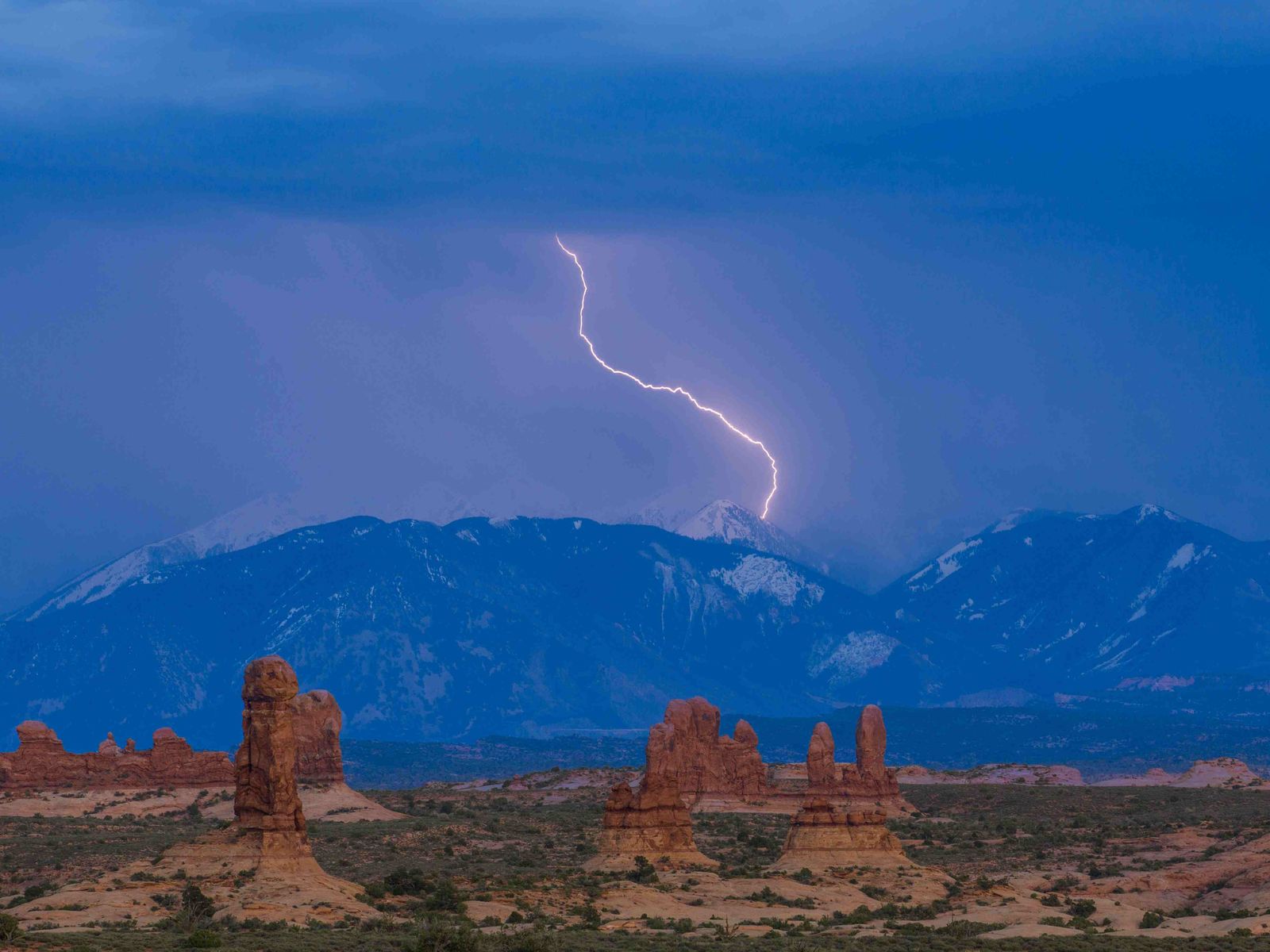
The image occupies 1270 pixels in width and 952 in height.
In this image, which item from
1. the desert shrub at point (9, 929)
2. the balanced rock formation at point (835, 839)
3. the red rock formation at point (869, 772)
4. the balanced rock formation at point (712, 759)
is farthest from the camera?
the red rock formation at point (869, 772)

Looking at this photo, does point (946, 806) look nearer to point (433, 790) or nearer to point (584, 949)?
point (433, 790)

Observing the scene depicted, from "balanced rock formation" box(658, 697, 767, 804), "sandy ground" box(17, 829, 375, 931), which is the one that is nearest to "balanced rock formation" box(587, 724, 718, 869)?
"sandy ground" box(17, 829, 375, 931)

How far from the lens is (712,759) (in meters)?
101

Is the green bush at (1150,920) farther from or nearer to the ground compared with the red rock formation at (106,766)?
nearer to the ground

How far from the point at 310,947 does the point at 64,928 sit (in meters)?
6.09

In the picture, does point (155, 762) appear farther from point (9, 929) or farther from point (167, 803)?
point (9, 929)

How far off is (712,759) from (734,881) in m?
36.2

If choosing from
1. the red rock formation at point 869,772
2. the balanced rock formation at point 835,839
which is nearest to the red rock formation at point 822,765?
the red rock formation at point 869,772

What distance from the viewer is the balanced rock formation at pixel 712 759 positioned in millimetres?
98812

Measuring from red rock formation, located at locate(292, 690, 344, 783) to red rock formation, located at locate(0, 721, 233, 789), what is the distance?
4996mm

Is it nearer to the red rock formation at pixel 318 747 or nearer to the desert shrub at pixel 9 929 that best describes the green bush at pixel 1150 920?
the desert shrub at pixel 9 929

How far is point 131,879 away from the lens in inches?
2233

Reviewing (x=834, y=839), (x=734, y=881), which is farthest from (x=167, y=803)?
(x=734, y=881)

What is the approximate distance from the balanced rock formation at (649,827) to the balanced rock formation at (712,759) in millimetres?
28511
